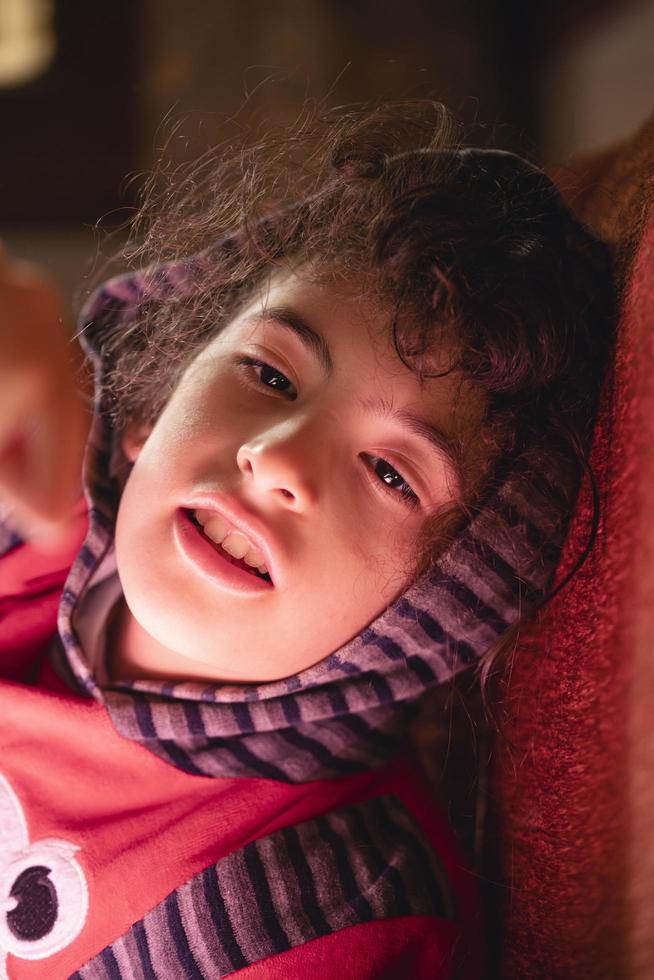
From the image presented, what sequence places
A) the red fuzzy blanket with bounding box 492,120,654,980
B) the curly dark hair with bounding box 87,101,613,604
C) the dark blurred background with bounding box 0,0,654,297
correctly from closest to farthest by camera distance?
the red fuzzy blanket with bounding box 492,120,654,980
the curly dark hair with bounding box 87,101,613,604
the dark blurred background with bounding box 0,0,654,297

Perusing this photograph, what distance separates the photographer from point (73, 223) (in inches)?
58.7

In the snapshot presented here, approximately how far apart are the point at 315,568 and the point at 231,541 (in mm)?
67

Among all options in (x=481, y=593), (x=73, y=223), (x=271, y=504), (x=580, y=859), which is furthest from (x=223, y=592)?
(x=73, y=223)

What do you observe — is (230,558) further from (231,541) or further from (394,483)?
Answer: (394,483)

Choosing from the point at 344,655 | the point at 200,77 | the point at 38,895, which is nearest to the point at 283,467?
the point at 344,655

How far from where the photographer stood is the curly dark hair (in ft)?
1.97

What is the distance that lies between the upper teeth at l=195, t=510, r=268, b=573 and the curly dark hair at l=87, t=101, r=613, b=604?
121mm

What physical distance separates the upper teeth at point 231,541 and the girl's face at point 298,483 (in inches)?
0.7

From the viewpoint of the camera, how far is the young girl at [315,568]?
23.7 inches

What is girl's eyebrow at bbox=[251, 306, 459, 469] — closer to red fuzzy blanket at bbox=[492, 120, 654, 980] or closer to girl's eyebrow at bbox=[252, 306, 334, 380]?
girl's eyebrow at bbox=[252, 306, 334, 380]

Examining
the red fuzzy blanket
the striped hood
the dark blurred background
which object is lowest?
the red fuzzy blanket

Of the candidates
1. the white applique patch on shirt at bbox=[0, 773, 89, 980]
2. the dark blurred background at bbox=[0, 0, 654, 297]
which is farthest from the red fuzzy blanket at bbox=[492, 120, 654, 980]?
the dark blurred background at bbox=[0, 0, 654, 297]

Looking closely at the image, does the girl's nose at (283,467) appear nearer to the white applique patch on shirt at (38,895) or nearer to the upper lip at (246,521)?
the upper lip at (246,521)

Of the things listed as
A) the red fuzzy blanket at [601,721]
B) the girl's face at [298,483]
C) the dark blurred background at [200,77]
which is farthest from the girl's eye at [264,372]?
the dark blurred background at [200,77]
